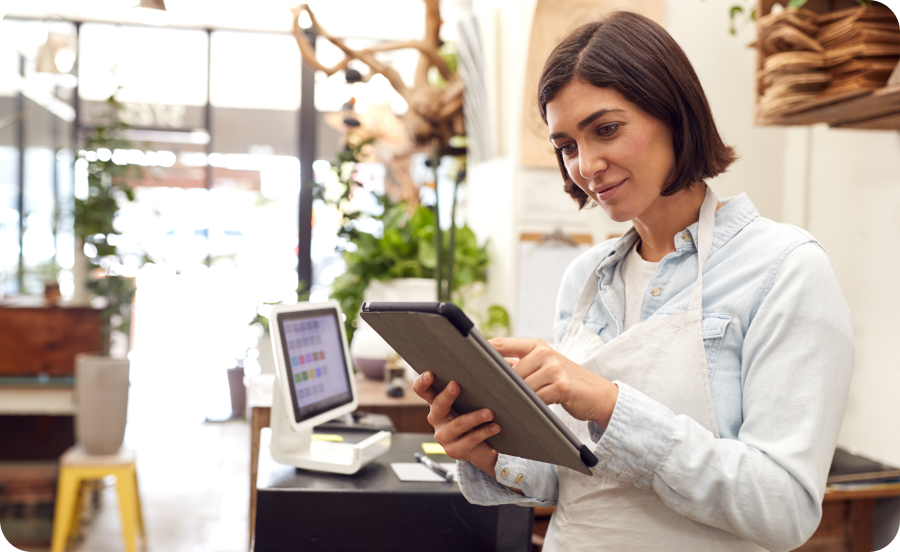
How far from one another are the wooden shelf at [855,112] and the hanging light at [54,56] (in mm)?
4404

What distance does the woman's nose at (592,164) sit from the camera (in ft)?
2.96

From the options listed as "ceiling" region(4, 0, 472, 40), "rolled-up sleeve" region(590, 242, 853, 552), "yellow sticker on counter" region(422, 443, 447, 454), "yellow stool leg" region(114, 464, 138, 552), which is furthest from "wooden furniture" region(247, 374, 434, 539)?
"ceiling" region(4, 0, 472, 40)

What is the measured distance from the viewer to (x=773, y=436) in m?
0.77

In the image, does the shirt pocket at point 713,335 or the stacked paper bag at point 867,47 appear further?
the stacked paper bag at point 867,47

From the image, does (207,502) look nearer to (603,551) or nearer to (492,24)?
(492,24)

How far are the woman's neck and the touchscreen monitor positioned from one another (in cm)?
88

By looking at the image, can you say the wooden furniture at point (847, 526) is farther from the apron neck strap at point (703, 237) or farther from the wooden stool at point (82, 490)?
the wooden stool at point (82, 490)

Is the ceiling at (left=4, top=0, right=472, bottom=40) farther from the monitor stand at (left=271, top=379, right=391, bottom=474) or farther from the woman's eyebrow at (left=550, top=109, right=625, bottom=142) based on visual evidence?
the woman's eyebrow at (left=550, top=109, right=625, bottom=142)

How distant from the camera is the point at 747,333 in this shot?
2.74ft

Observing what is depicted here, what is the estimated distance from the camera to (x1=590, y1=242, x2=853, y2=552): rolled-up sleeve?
76cm

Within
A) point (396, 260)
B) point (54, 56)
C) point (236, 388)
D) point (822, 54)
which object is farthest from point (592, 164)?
point (236, 388)

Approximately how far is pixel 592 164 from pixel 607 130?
5 cm

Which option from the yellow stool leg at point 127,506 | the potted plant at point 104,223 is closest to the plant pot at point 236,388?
the potted plant at point 104,223

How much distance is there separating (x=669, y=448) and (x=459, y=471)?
394 mm
